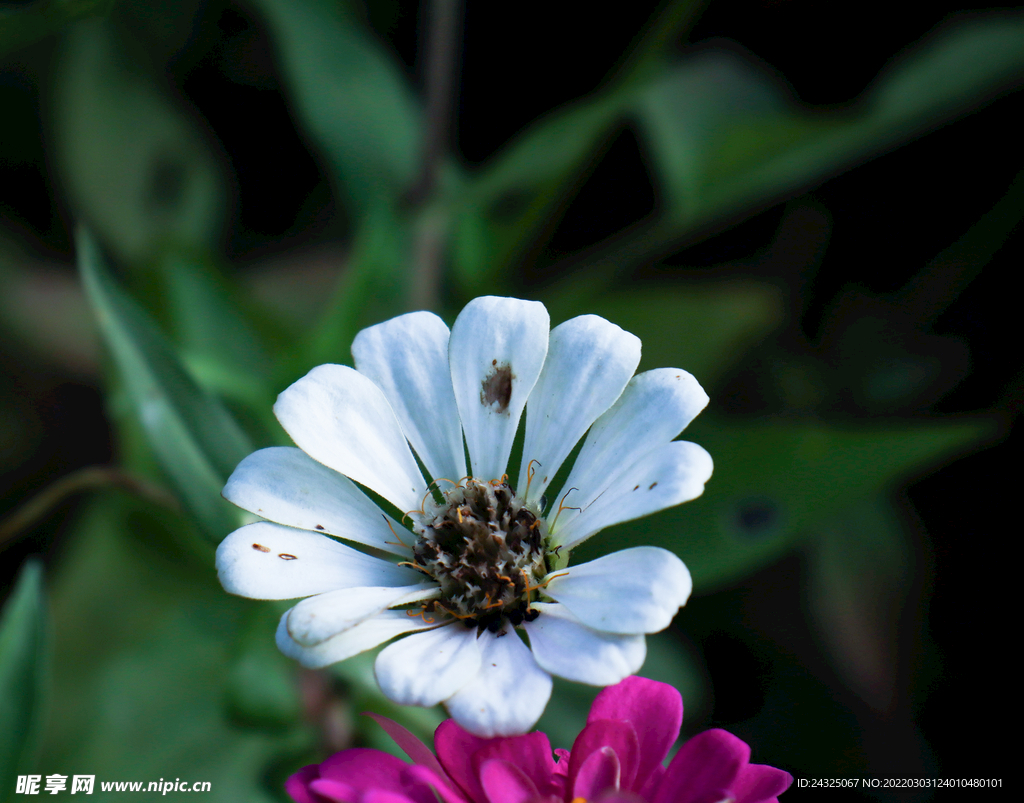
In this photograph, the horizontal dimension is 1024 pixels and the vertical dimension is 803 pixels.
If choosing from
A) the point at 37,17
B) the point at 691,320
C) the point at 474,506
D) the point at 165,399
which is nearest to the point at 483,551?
the point at 474,506

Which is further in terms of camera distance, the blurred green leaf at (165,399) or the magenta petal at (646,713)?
the blurred green leaf at (165,399)

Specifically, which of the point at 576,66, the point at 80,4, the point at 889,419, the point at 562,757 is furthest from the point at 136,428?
the point at 889,419

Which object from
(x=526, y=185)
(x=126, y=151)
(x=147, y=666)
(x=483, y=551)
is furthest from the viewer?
(x=126, y=151)

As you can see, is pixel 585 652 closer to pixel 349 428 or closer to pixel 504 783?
pixel 504 783

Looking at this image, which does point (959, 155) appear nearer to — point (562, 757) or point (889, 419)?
point (889, 419)

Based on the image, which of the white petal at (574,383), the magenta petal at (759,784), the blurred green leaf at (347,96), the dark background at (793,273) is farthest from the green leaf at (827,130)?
the magenta petal at (759,784)

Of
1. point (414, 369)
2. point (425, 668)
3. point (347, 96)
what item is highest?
point (347, 96)

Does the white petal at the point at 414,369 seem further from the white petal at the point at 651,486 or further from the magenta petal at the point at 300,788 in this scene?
the magenta petal at the point at 300,788
